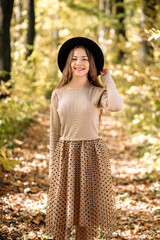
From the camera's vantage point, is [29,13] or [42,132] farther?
[29,13]

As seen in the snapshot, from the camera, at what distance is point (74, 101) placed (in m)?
2.36

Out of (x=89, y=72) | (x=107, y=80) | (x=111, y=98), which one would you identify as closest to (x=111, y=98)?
(x=111, y=98)

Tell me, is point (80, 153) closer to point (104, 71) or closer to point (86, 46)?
point (104, 71)

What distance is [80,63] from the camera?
2.33 m

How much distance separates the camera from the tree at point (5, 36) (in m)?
4.65

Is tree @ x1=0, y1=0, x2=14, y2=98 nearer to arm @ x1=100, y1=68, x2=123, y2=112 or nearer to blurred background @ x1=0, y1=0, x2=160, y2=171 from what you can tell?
blurred background @ x1=0, y1=0, x2=160, y2=171

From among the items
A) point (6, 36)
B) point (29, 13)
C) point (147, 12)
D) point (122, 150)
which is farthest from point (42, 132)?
point (147, 12)

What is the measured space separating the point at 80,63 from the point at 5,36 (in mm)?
3199

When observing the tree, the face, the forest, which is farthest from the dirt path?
the face

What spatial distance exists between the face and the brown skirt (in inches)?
24.5

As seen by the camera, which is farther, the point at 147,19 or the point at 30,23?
the point at 30,23

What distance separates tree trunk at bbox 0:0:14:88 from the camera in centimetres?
465

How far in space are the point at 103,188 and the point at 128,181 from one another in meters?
2.43

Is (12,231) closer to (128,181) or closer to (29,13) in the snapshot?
(128,181)
